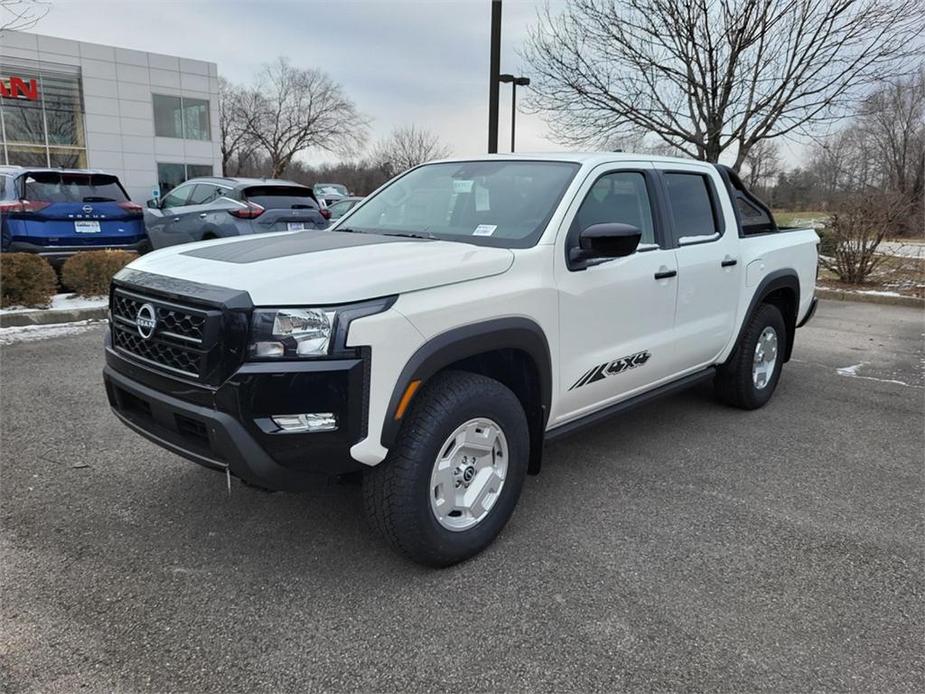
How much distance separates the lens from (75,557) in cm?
306

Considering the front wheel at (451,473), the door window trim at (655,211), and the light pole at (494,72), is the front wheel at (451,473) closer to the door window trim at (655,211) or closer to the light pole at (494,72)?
the door window trim at (655,211)

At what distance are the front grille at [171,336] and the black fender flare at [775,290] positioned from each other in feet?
12.4

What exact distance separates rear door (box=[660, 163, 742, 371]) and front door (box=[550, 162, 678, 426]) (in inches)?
6.4

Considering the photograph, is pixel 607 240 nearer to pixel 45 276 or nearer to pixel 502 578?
pixel 502 578

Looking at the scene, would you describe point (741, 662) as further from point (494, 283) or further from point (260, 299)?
point (260, 299)

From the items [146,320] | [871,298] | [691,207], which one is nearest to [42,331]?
[146,320]

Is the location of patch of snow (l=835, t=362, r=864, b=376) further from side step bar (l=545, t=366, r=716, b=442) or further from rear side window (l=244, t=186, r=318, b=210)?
rear side window (l=244, t=186, r=318, b=210)

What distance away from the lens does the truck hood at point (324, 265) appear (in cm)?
255

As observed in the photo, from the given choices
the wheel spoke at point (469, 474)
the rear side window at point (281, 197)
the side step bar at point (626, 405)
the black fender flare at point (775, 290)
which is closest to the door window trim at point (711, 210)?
the black fender flare at point (775, 290)

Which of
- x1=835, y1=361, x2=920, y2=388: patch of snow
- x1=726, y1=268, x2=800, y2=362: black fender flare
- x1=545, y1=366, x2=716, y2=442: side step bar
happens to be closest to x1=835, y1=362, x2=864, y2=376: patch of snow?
x1=835, y1=361, x2=920, y2=388: patch of snow

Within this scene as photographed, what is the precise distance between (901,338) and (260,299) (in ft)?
27.9

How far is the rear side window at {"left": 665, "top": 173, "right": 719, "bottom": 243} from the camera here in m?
4.32

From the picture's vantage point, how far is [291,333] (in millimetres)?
2498

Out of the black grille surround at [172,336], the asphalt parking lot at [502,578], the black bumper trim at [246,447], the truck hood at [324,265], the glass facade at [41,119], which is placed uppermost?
the glass facade at [41,119]
